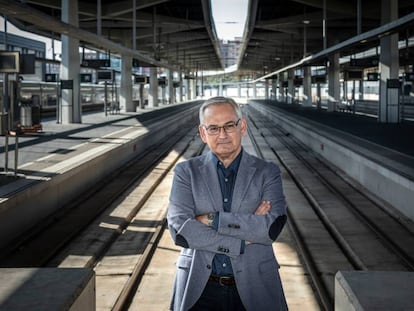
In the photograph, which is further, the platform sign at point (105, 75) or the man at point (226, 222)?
the platform sign at point (105, 75)

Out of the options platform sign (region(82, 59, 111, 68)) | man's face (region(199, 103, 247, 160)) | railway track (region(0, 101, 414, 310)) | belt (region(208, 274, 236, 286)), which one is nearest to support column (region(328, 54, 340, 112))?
platform sign (region(82, 59, 111, 68))

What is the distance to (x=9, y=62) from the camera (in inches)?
364

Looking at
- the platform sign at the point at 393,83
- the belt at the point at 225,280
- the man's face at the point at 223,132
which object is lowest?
the belt at the point at 225,280

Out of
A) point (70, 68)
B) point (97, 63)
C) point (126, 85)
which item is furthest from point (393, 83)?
point (126, 85)

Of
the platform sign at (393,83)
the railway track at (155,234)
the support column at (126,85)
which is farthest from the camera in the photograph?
the support column at (126,85)

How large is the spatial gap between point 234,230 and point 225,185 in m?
0.28

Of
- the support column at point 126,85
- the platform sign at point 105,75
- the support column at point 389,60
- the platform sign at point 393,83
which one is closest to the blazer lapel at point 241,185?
the platform sign at point 393,83

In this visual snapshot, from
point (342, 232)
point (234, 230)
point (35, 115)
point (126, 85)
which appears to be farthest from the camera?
point (126, 85)

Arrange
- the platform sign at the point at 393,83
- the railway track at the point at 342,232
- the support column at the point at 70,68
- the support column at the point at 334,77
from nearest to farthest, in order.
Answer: the railway track at the point at 342,232, the platform sign at the point at 393,83, the support column at the point at 70,68, the support column at the point at 334,77

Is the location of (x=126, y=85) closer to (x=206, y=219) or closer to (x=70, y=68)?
(x=70, y=68)

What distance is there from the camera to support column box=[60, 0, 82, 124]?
24.2 m

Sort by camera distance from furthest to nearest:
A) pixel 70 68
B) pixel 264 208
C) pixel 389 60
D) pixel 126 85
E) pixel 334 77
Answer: pixel 126 85, pixel 334 77, pixel 70 68, pixel 389 60, pixel 264 208

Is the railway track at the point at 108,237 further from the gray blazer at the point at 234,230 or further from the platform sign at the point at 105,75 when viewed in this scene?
the platform sign at the point at 105,75

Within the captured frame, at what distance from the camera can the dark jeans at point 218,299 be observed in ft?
9.14
